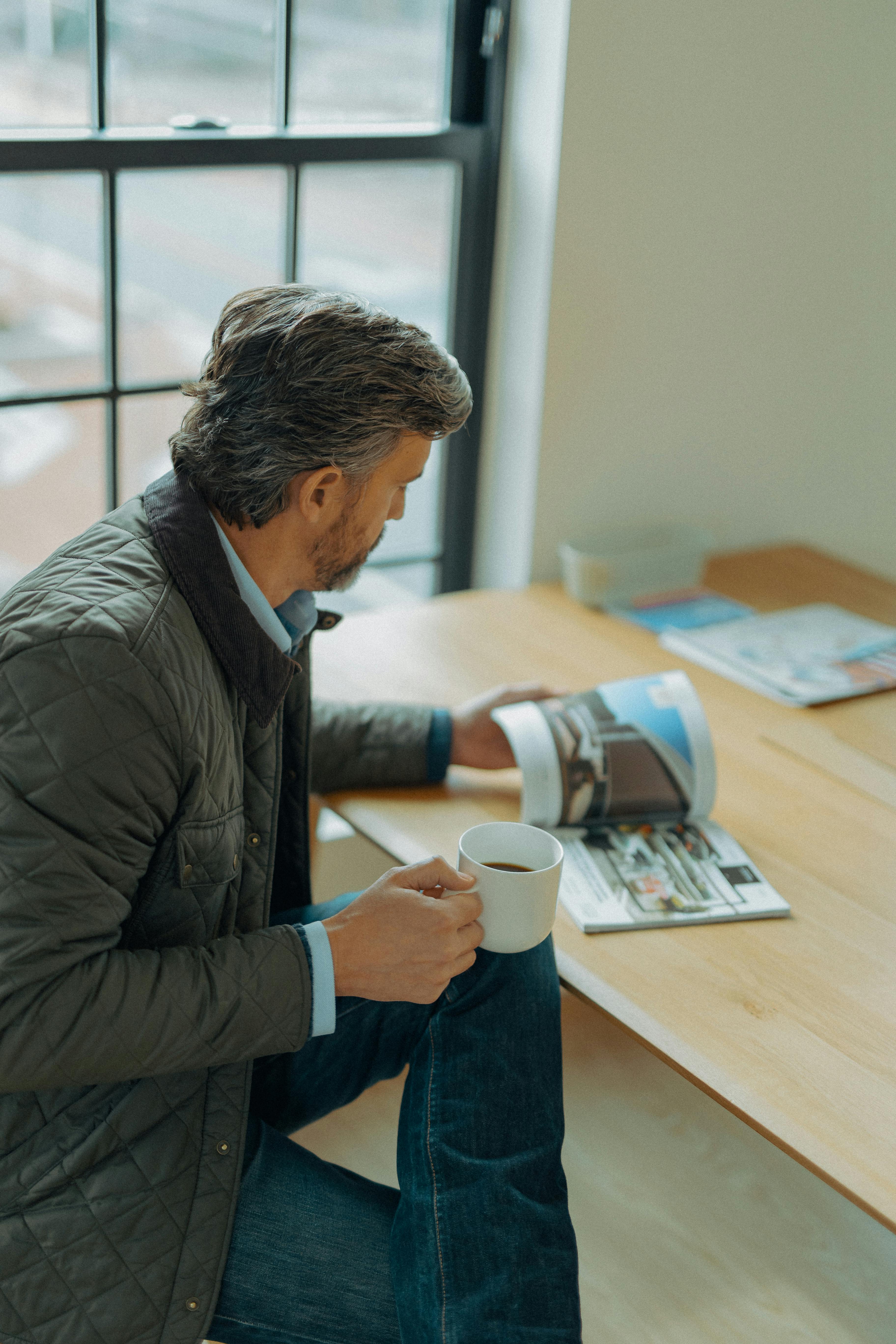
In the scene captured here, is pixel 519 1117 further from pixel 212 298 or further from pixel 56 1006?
pixel 212 298

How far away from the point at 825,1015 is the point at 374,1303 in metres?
0.46

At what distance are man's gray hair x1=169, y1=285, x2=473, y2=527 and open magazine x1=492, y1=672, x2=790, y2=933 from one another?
1.34ft

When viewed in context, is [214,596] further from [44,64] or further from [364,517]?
[44,64]

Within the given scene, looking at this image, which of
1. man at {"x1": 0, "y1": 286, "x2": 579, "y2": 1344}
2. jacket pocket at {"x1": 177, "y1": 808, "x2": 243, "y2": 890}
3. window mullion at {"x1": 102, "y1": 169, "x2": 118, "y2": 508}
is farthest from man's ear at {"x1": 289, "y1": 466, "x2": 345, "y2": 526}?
window mullion at {"x1": 102, "y1": 169, "x2": 118, "y2": 508}

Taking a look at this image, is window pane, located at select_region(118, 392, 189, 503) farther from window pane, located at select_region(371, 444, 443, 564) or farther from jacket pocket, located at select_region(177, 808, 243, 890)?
jacket pocket, located at select_region(177, 808, 243, 890)

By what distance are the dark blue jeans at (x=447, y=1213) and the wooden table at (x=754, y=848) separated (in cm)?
10

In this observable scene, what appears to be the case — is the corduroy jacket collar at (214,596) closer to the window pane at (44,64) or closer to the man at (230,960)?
the man at (230,960)

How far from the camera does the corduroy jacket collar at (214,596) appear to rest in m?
1.03

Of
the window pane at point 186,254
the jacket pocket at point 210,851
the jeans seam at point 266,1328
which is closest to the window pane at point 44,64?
the window pane at point 186,254

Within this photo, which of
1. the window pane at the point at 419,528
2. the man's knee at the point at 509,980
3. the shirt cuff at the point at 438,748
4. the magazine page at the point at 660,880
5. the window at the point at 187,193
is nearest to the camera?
the man's knee at the point at 509,980

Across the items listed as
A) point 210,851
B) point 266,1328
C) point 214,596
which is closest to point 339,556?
point 214,596

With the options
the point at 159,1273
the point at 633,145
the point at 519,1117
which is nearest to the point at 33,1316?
the point at 159,1273

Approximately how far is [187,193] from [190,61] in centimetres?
16

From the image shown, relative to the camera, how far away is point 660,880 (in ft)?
4.25
